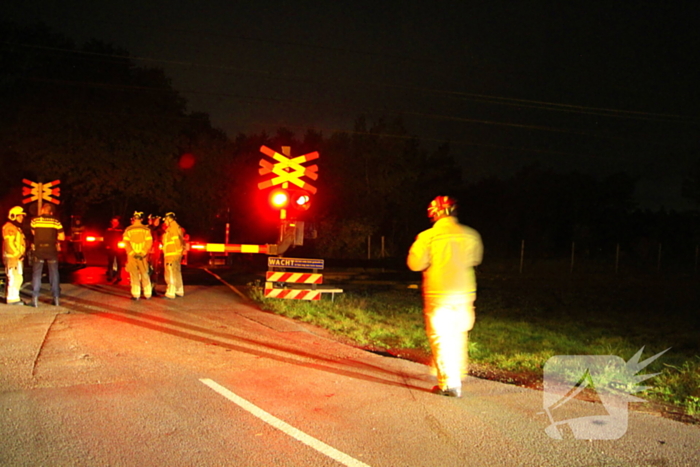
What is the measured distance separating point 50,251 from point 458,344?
8775 mm

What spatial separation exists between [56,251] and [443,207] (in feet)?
28.4

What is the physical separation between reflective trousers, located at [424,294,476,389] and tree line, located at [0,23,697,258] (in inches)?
336

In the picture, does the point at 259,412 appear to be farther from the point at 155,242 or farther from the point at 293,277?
the point at 155,242

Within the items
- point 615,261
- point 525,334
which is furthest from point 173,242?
point 615,261

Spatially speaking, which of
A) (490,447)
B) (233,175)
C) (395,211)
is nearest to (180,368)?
(490,447)

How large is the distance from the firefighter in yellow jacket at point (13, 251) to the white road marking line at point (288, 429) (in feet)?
23.4

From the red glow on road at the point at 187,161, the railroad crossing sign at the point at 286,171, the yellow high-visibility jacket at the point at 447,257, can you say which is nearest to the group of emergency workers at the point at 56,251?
the railroad crossing sign at the point at 286,171

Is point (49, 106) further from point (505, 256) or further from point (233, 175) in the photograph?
point (505, 256)

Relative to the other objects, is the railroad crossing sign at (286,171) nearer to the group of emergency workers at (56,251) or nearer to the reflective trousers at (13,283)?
the group of emergency workers at (56,251)

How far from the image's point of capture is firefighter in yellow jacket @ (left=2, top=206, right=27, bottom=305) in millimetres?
11445

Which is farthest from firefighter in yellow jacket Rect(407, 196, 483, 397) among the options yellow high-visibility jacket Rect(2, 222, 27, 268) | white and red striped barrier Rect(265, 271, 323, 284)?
yellow high-visibility jacket Rect(2, 222, 27, 268)

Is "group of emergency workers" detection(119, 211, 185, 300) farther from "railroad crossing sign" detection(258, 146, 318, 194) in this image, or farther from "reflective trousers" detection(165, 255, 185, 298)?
"railroad crossing sign" detection(258, 146, 318, 194)

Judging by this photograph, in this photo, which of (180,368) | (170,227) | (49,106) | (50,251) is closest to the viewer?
(180,368)

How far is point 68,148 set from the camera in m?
27.5
